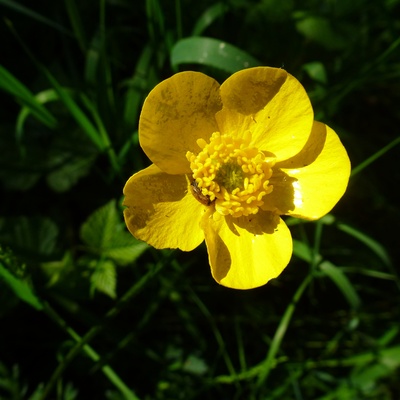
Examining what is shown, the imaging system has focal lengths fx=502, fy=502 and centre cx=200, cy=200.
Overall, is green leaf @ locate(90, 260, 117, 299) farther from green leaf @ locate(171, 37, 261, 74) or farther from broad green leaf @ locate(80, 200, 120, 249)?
green leaf @ locate(171, 37, 261, 74)

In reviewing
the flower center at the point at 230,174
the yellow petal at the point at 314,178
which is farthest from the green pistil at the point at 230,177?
the yellow petal at the point at 314,178

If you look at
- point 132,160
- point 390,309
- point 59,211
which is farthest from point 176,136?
point 390,309

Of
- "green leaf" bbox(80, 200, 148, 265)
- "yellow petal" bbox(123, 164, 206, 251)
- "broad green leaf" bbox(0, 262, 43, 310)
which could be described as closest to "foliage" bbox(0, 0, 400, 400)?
"green leaf" bbox(80, 200, 148, 265)

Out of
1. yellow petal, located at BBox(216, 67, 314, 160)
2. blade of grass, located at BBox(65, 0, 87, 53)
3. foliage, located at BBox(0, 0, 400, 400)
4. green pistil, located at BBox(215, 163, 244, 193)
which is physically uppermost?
blade of grass, located at BBox(65, 0, 87, 53)

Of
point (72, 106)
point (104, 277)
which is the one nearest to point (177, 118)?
point (72, 106)

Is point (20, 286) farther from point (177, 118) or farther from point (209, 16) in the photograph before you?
point (209, 16)

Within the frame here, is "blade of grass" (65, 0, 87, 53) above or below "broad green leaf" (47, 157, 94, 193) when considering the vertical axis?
above
